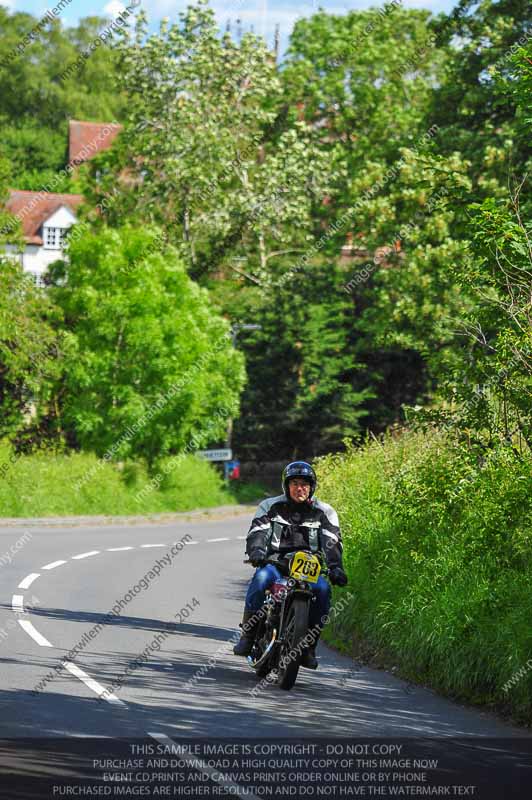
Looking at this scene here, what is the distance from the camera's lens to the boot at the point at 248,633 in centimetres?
1146

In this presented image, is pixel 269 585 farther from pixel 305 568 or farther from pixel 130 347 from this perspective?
pixel 130 347

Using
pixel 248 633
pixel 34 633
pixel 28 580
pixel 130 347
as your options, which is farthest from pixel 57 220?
pixel 248 633

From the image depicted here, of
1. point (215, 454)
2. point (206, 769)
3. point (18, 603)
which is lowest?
point (18, 603)

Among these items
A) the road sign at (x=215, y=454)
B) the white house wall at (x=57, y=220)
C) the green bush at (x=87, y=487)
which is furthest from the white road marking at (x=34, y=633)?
the white house wall at (x=57, y=220)

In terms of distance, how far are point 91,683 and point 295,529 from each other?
2.17 m

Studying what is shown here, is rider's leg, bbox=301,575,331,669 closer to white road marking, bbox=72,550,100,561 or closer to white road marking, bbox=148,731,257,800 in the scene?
white road marking, bbox=148,731,257,800

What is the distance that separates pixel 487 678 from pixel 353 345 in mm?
39975

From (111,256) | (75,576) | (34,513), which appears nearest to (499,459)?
(75,576)

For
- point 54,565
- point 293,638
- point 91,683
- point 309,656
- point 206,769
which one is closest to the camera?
point 206,769

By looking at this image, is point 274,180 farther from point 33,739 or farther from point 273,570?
point 33,739

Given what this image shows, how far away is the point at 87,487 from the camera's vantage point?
37219 mm

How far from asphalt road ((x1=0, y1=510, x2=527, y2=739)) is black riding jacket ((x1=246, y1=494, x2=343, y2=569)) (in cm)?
117

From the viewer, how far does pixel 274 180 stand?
164 feet

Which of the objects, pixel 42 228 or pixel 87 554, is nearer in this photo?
pixel 87 554
